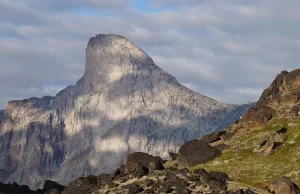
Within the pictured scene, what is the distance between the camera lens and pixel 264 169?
77625 millimetres

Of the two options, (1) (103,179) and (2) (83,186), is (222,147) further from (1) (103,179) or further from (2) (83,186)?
(2) (83,186)

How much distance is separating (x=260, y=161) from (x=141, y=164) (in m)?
18.5

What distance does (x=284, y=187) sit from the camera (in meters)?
65.1

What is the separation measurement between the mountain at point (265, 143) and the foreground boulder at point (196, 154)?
2.15m

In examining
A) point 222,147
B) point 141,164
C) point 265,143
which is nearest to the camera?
point 141,164

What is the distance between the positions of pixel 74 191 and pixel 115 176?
8.04m

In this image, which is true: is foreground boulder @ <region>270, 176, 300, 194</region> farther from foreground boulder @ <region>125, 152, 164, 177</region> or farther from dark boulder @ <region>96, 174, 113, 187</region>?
dark boulder @ <region>96, 174, 113, 187</region>

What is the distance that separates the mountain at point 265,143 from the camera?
2992 inches

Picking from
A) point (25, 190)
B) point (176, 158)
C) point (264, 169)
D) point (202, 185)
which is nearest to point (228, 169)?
point (264, 169)

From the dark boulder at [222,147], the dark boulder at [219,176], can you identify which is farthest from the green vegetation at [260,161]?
the dark boulder at [219,176]

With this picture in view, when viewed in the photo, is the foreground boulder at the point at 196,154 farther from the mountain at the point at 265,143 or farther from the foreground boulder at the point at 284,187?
the foreground boulder at the point at 284,187

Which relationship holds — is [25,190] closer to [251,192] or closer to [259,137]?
[259,137]

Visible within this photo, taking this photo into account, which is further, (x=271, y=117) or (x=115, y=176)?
(x=271, y=117)

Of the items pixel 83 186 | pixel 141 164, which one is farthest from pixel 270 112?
pixel 83 186
